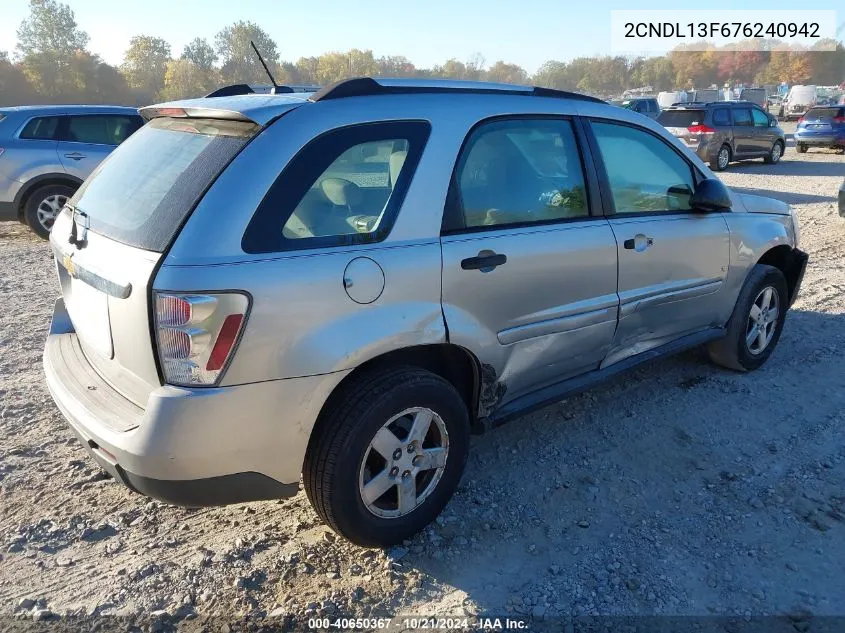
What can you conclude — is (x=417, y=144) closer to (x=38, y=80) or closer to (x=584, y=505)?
(x=584, y=505)

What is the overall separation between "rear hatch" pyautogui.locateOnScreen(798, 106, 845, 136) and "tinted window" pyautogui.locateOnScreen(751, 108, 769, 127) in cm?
411

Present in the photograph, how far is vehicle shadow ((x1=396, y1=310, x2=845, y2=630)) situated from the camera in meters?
2.64

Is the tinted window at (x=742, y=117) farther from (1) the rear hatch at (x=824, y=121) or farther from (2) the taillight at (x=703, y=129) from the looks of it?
(1) the rear hatch at (x=824, y=121)

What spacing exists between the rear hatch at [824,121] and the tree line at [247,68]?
29665mm

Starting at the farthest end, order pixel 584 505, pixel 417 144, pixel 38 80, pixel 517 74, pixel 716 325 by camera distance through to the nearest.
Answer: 1. pixel 517 74
2. pixel 38 80
3. pixel 716 325
4. pixel 584 505
5. pixel 417 144

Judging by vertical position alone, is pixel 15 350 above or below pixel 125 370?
below

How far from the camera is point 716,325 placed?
14.3 feet

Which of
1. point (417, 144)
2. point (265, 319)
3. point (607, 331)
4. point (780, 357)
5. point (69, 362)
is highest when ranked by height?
point (417, 144)

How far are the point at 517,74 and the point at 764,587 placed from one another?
99.1m

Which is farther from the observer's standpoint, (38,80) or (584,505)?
(38,80)

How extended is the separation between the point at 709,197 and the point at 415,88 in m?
1.91

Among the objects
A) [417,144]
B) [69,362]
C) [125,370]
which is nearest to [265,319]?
[125,370]

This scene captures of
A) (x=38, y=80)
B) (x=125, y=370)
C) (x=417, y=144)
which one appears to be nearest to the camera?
(x=125, y=370)

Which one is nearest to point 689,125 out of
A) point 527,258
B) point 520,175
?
point 520,175
